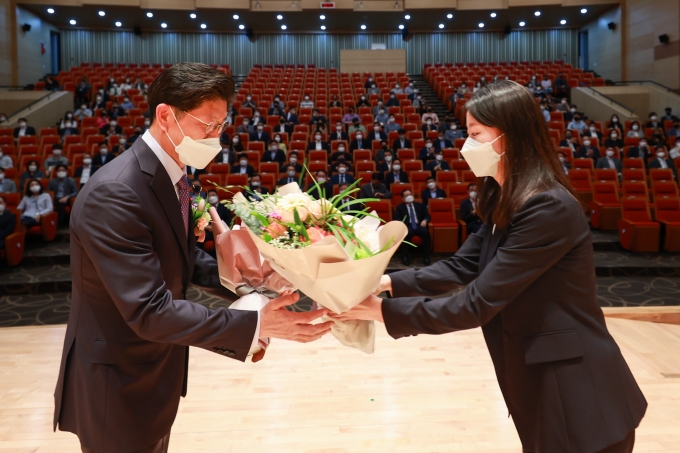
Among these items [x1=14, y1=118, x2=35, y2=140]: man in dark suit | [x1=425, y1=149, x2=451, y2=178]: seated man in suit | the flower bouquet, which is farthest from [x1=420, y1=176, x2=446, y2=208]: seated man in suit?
[x1=14, y1=118, x2=35, y2=140]: man in dark suit

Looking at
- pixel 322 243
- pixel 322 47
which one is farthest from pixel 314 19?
pixel 322 243

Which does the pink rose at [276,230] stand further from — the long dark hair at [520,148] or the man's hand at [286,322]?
the long dark hair at [520,148]

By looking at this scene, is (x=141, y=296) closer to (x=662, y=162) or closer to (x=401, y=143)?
(x=401, y=143)

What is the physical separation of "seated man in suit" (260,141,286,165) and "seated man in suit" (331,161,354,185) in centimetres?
139

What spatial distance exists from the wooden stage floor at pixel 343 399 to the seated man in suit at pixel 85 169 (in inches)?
202

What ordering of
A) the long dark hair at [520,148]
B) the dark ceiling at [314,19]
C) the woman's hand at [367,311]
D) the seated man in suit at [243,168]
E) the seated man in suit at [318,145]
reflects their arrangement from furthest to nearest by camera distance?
the dark ceiling at [314,19], the seated man in suit at [318,145], the seated man in suit at [243,168], the woman's hand at [367,311], the long dark hair at [520,148]

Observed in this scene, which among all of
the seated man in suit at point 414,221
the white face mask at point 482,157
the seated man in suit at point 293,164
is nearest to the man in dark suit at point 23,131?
the seated man in suit at point 293,164

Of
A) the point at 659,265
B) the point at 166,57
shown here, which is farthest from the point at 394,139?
the point at 166,57

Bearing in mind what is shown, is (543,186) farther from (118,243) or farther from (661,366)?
(661,366)

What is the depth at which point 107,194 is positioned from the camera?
4.09 feet

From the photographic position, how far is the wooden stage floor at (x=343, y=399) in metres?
2.54

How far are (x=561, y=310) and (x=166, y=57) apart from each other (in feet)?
66.0

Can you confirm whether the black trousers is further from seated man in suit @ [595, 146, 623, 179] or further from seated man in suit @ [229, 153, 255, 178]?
seated man in suit @ [595, 146, 623, 179]

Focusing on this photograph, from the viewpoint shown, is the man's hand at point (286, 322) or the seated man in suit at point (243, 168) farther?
the seated man in suit at point (243, 168)
